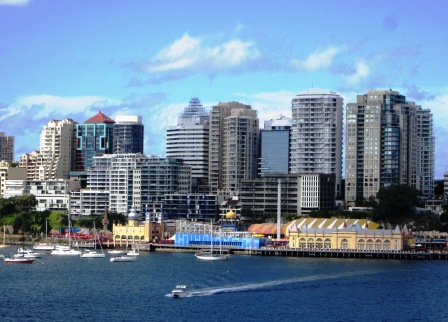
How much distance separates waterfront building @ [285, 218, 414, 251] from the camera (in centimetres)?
14788

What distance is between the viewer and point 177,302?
86.6m

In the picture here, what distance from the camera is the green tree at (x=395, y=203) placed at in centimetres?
16900

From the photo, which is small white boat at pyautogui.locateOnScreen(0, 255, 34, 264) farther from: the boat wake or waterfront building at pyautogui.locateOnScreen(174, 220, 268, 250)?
the boat wake

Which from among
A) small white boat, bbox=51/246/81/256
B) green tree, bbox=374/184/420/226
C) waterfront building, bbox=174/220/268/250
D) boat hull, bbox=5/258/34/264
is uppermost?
green tree, bbox=374/184/420/226

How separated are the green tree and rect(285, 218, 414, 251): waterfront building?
52.3 ft

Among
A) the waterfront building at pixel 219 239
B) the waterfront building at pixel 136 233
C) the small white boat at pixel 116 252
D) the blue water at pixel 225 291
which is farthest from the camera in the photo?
the waterfront building at pixel 136 233

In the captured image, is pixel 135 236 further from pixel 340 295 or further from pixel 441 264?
pixel 340 295

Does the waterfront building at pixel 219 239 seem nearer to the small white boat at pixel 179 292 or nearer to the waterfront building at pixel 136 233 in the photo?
the waterfront building at pixel 136 233

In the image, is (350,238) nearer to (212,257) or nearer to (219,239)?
(219,239)

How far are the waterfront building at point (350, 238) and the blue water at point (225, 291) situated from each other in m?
15.0

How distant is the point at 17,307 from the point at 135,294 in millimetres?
12737

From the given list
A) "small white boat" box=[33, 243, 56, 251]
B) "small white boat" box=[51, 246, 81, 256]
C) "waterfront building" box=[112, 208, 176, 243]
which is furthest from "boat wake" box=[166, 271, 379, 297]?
"small white boat" box=[33, 243, 56, 251]

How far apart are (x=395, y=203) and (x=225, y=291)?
80543mm

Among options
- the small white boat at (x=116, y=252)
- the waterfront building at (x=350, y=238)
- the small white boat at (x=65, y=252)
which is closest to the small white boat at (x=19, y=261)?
the small white boat at (x=65, y=252)
